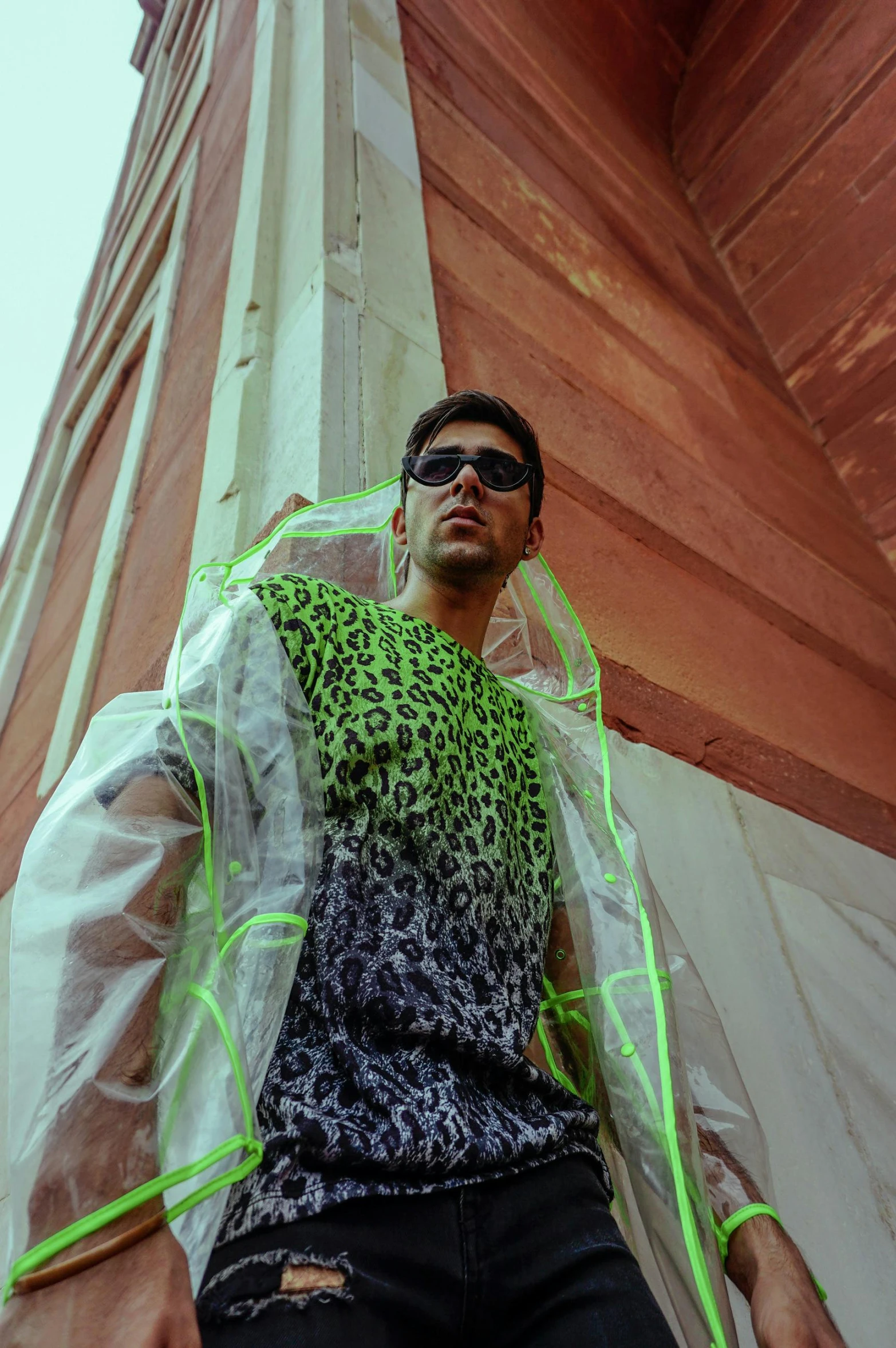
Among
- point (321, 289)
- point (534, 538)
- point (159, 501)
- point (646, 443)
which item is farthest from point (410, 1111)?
point (646, 443)

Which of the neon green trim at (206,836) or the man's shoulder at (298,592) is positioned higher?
the man's shoulder at (298,592)

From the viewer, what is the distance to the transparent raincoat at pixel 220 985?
0.54 meters

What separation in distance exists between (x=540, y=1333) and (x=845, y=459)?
13.6 ft

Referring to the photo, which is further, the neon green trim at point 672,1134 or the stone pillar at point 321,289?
the stone pillar at point 321,289

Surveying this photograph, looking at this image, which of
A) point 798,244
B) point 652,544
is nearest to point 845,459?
point 798,244

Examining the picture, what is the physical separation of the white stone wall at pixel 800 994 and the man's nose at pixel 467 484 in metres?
0.58

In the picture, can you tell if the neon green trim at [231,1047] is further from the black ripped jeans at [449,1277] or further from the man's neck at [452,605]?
the man's neck at [452,605]

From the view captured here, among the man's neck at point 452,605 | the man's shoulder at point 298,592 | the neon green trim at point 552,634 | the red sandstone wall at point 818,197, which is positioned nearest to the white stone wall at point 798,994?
the neon green trim at point 552,634

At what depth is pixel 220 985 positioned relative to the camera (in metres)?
0.64

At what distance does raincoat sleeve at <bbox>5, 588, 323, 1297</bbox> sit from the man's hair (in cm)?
55

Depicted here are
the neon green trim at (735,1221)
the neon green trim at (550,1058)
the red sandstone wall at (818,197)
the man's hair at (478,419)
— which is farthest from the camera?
the red sandstone wall at (818,197)

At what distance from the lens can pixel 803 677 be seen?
8.47 ft

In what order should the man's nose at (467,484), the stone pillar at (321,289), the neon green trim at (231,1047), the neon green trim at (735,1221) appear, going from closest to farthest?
the neon green trim at (231,1047), the neon green trim at (735,1221), the man's nose at (467,484), the stone pillar at (321,289)

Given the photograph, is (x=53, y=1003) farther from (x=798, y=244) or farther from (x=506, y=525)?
(x=798, y=244)
